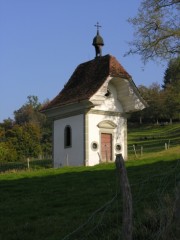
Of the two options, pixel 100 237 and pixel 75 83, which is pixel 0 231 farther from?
pixel 75 83

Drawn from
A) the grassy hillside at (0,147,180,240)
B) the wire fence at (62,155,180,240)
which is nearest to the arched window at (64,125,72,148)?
the grassy hillside at (0,147,180,240)

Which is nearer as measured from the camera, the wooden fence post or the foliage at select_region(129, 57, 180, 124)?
the wooden fence post

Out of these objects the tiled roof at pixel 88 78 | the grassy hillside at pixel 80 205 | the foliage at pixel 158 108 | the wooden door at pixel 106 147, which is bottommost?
the grassy hillside at pixel 80 205

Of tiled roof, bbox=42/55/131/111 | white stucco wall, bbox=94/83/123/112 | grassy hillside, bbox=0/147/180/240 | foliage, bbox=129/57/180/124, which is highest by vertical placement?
foliage, bbox=129/57/180/124

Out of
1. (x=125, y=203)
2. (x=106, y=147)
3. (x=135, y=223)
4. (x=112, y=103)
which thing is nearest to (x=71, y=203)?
(x=135, y=223)

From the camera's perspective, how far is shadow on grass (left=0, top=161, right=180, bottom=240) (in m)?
8.47

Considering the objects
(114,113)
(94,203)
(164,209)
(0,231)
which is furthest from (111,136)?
(164,209)

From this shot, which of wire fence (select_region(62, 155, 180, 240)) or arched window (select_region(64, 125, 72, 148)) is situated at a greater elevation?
arched window (select_region(64, 125, 72, 148))

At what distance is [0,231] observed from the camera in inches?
407

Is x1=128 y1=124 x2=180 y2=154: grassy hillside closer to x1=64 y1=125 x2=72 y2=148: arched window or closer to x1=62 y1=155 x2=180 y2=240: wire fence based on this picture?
x1=64 y1=125 x2=72 y2=148: arched window

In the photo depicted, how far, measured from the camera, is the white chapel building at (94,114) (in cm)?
3177

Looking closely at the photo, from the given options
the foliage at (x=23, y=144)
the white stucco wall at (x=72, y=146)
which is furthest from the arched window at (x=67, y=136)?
the foliage at (x=23, y=144)

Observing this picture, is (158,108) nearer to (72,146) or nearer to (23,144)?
(23,144)

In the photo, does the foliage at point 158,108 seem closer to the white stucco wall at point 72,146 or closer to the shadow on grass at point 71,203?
the white stucco wall at point 72,146
